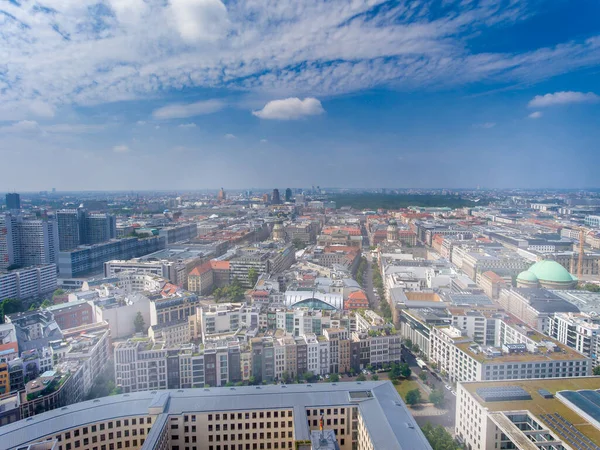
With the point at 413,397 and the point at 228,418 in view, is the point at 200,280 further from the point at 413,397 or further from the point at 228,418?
the point at 228,418

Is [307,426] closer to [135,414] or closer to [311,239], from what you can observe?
[135,414]

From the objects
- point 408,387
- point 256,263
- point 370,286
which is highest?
point 256,263

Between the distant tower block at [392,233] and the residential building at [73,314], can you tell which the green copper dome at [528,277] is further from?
the residential building at [73,314]

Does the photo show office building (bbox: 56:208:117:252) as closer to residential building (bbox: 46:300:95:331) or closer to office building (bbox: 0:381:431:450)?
residential building (bbox: 46:300:95:331)

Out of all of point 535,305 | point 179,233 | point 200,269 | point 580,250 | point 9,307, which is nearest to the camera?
point 535,305

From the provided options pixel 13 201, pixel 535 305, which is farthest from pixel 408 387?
pixel 13 201

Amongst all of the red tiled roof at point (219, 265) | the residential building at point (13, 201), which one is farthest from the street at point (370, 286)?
the residential building at point (13, 201)

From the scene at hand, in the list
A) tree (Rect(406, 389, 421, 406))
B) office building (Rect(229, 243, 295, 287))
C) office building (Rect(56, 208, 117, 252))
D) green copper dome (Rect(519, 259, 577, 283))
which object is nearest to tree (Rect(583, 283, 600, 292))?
green copper dome (Rect(519, 259, 577, 283))
